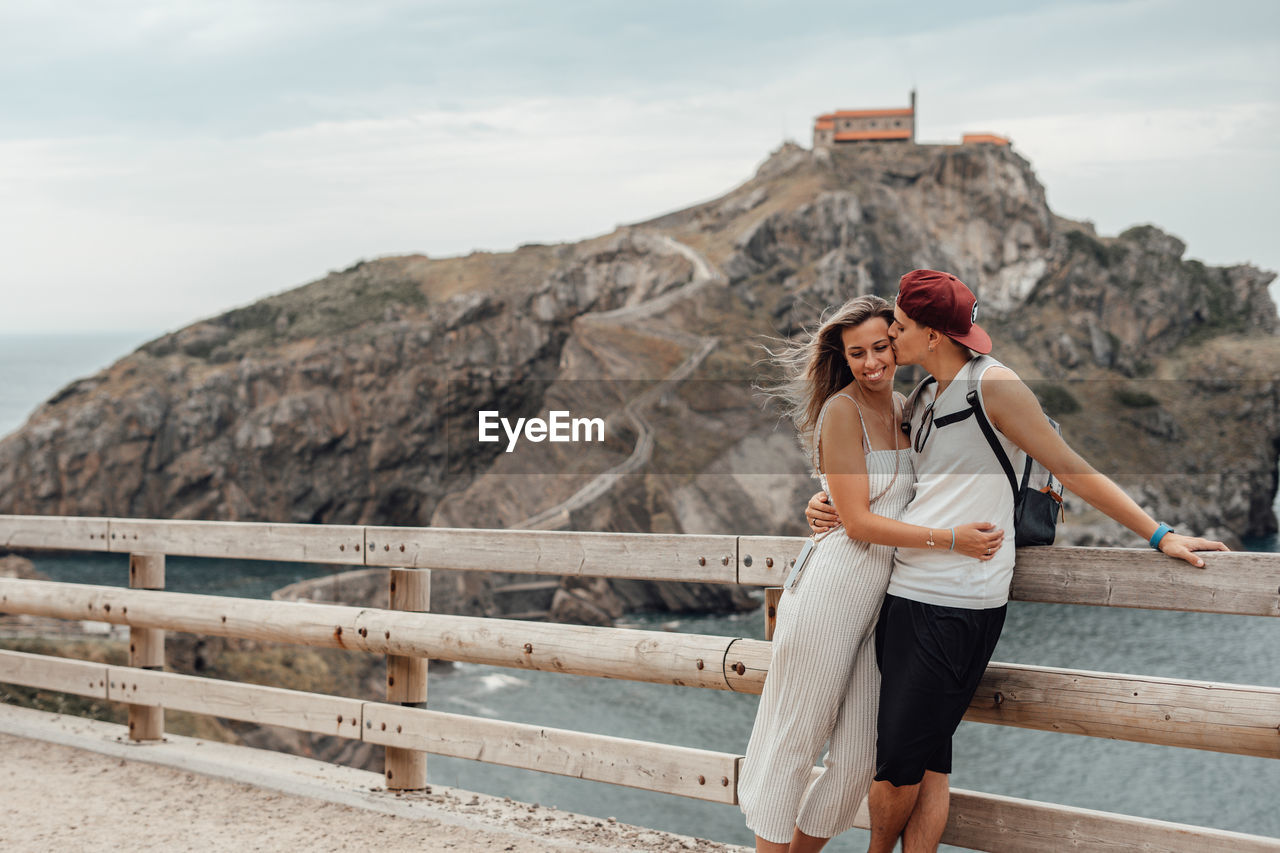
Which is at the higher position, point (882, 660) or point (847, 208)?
point (847, 208)

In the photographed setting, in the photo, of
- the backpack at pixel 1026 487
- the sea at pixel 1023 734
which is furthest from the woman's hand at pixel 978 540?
the sea at pixel 1023 734

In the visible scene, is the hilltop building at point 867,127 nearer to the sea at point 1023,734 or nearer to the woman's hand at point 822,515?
the sea at point 1023,734

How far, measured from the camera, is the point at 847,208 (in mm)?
79688

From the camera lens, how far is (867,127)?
96875 mm

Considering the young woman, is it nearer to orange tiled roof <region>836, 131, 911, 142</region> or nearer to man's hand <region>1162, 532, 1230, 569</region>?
man's hand <region>1162, 532, 1230, 569</region>

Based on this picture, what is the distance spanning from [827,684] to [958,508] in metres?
0.60

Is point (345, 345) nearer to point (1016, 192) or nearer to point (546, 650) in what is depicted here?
point (1016, 192)

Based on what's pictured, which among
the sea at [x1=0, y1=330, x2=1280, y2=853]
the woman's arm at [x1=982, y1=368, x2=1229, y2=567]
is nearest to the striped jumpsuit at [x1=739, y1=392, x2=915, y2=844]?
the woman's arm at [x1=982, y1=368, x2=1229, y2=567]

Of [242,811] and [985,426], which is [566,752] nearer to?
[242,811]

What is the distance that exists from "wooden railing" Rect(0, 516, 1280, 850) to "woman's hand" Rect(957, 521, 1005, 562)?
1.13 ft

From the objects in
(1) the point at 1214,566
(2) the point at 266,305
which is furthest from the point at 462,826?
(2) the point at 266,305

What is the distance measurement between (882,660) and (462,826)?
2.03 meters

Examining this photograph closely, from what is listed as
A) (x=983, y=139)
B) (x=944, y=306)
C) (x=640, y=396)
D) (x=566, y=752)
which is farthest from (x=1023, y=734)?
(x=983, y=139)

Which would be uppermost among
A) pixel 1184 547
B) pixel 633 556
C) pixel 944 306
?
pixel 944 306
